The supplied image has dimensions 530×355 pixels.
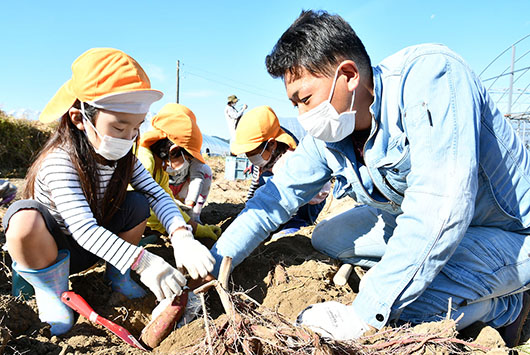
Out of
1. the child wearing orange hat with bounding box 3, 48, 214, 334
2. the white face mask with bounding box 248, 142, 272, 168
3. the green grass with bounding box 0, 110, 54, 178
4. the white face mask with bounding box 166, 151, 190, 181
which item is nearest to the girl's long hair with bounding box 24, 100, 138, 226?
the child wearing orange hat with bounding box 3, 48, 214, 334

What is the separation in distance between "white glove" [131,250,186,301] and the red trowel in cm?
19

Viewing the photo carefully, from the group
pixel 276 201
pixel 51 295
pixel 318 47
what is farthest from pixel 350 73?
pixel 51 295

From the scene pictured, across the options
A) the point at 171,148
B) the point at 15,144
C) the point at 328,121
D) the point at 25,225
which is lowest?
the point at 15,144

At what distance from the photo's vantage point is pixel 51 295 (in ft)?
5.46

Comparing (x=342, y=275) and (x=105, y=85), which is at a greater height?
(x=105, y=85)

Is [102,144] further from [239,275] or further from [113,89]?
[239,275]

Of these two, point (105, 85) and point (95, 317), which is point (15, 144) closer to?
point (105, 85)

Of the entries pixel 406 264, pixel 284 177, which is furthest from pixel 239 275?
pixel 406 264

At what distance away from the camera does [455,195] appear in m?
1.34

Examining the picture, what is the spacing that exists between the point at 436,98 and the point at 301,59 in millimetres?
563

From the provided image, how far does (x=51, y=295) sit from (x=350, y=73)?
5.37ft

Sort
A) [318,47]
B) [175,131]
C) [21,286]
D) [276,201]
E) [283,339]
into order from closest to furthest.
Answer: [283,339] < [318,47] < [21,286] < [276,201] < [175,131]

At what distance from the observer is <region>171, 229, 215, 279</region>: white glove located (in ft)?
5.59

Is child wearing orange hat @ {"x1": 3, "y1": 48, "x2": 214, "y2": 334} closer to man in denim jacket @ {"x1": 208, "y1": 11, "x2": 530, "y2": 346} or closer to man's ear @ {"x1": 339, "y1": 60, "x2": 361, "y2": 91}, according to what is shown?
man in denim jacket @ {"x1": 208, "y1": 11, "x2": 530, "y2": 346}
